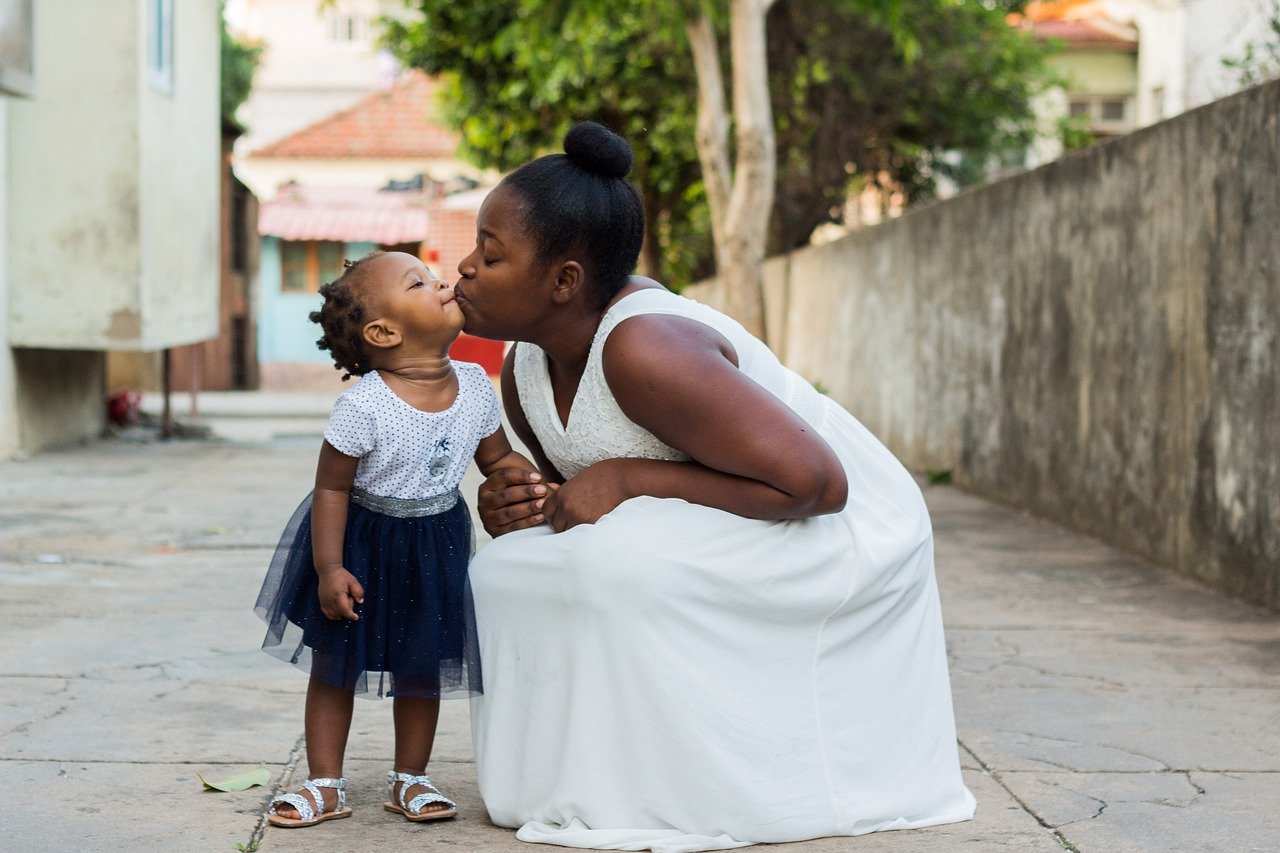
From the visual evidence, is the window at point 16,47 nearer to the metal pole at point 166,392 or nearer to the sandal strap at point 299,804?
the metal pole at point 166,392

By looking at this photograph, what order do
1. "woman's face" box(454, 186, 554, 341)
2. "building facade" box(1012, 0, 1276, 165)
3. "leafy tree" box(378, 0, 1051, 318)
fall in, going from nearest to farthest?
"woman's face" box(454, 186, 554, 341), "leafy tree" box(378, 0, 1051, 318), "building facade" box(1012, 0, 1276, 165)

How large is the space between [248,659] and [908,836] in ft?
7.47

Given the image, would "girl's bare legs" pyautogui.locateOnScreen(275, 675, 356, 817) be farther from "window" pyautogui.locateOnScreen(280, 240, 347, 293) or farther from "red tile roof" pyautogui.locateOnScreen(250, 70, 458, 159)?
"red tile roof" pyautogui.locateOnScreen(250, 70, 458, 159)

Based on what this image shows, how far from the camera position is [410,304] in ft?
10.0

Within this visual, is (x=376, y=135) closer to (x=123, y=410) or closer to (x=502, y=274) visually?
(x=123, y=410)

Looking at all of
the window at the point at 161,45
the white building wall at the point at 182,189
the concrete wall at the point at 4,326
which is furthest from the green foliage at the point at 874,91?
the concrete wall at the point at 4,326

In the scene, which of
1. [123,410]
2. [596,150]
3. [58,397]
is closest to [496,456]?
[596,150]

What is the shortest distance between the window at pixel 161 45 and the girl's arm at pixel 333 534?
365 inches

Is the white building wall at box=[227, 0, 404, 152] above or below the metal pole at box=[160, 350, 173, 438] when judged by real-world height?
above

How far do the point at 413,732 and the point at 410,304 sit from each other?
84 centimetres

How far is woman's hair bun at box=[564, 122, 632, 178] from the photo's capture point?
302cm

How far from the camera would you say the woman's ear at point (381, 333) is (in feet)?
10.0

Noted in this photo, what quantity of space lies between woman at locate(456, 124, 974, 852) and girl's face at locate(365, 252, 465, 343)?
44 mm

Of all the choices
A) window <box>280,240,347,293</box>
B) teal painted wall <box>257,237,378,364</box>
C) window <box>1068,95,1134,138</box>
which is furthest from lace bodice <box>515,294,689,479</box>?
window <box>280,240,347,293</box>
